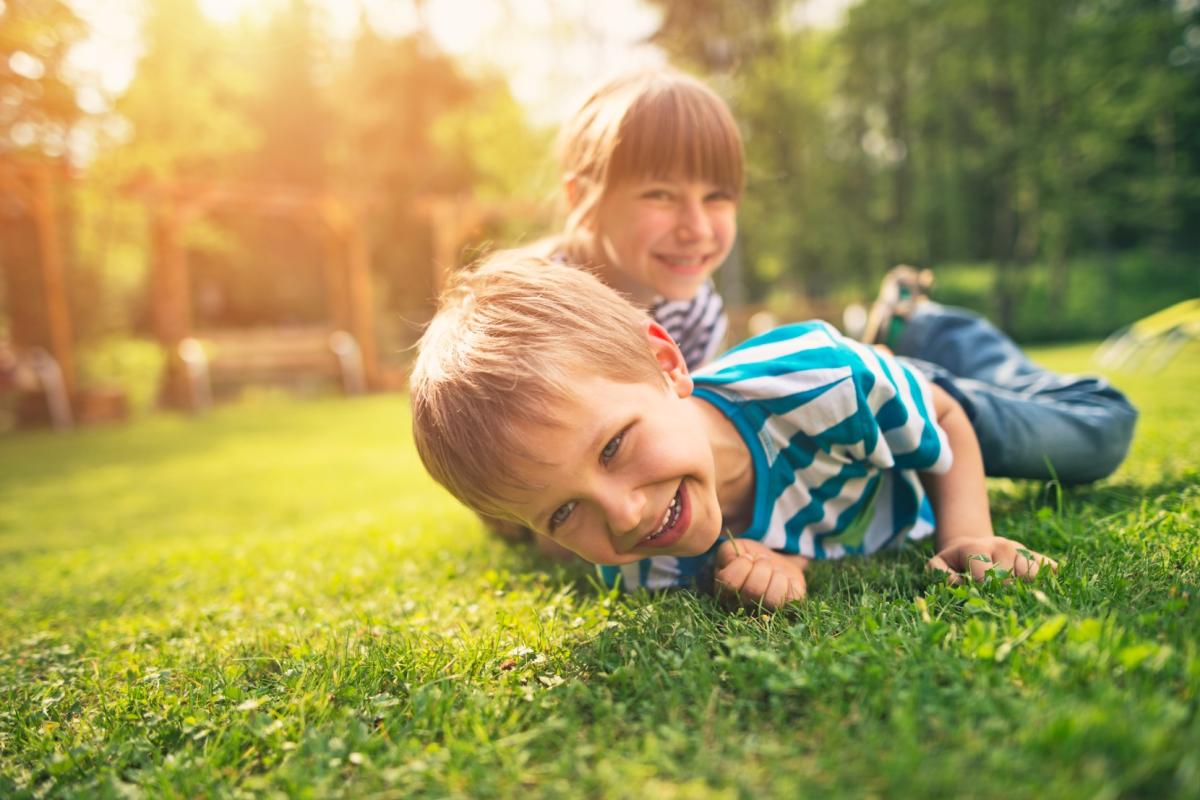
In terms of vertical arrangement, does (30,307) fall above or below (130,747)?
above

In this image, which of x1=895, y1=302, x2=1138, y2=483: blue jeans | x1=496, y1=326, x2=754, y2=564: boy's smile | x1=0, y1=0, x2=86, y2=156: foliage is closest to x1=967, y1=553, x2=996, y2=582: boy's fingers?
x1=496, y1=326, x2=754, y2=564: boy's smile

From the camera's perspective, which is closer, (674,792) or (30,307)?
(674,792)

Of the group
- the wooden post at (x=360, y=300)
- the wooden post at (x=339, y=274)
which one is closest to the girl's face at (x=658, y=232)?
the wooden post at (x=360, y=300)

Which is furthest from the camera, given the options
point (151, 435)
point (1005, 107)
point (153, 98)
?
point (1005, 107)

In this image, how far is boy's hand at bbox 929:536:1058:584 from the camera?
1.88 meters

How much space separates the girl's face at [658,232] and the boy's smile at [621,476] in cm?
133

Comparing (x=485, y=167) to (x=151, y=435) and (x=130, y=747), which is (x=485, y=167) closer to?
(x=151, y=435)

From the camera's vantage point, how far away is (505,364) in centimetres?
182

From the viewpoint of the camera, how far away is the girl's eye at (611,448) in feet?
5.96

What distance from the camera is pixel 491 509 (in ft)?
6.45

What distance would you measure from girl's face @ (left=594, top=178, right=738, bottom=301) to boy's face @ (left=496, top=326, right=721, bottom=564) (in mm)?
1374

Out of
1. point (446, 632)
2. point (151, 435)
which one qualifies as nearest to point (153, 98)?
point (151, 435)

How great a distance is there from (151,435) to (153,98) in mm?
5208

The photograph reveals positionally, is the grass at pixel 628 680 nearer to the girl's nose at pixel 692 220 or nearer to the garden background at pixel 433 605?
the garden background at pixel 433 605
